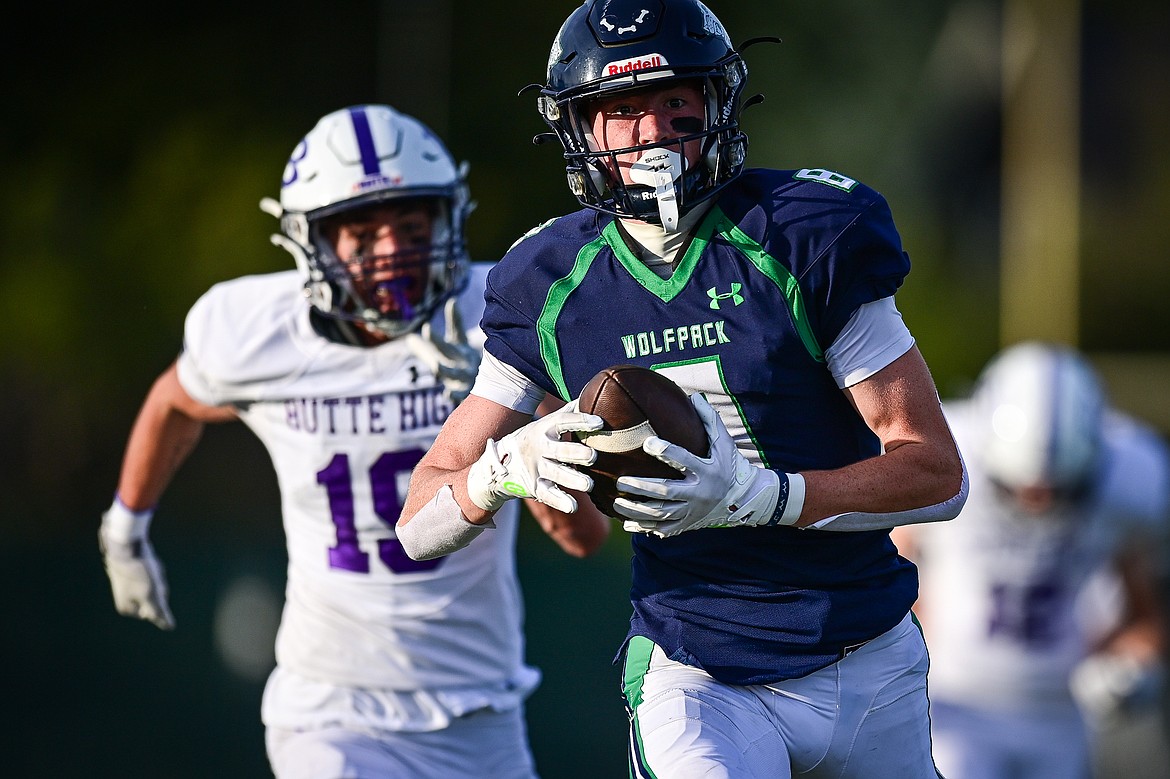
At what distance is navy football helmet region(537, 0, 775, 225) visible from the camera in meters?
2.60

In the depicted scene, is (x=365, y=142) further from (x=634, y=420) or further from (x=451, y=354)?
(x=634, y=420)

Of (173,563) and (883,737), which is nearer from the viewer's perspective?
(883,737)

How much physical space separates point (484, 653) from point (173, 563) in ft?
19.3

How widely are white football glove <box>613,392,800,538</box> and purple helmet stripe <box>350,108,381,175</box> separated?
160cm

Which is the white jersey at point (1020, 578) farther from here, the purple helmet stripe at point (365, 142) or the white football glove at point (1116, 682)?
the purple helmet stripe at point (365, 142)

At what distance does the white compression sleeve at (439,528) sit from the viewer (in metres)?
2.63

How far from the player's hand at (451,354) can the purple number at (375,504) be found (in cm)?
19

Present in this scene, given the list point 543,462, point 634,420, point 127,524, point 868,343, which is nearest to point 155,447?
point 127,524

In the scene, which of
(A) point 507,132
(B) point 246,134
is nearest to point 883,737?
(A) point 507,132

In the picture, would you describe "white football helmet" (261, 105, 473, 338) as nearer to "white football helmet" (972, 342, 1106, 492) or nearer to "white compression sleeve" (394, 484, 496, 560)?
"white compression sleeve" (394, 484, 496, 560)

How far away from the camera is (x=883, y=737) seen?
265 cm

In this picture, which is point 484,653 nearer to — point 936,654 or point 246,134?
point 936,654

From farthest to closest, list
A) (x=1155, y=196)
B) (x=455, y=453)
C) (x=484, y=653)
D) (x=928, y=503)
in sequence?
(x=1155, y=196)
(x=484, y=653)
(x=455, y=453)
(x=928, y=503)

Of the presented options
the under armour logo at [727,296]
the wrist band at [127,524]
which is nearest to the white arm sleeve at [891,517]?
the under armour logo at [727,296]
